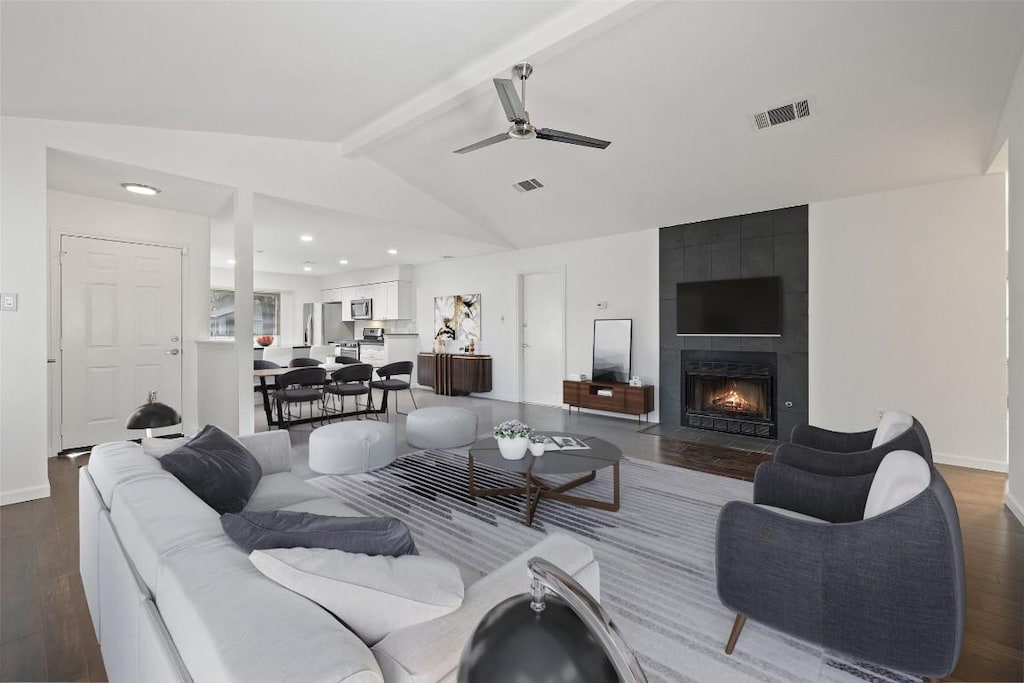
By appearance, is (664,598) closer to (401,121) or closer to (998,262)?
(401,121)

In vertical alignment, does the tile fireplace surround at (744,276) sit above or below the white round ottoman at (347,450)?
above

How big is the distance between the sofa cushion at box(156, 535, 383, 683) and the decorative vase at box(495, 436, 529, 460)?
2.01m

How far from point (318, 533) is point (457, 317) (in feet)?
25.4

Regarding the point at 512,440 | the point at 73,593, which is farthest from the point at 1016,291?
the point at 73,593

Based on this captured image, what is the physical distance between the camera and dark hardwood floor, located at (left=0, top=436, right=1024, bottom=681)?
171 cm

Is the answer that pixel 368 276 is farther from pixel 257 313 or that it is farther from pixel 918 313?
pixel 918 313

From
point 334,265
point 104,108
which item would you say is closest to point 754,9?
point 104,108

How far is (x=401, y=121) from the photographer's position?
396 centimetres

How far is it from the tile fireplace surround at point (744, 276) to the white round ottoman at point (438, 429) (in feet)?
9.47

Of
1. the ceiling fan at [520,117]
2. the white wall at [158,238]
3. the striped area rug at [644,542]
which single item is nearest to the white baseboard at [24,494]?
the white wall at [158,238]

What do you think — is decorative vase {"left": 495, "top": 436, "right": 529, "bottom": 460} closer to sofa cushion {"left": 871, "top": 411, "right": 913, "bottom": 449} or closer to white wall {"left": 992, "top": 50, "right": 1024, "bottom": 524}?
sofa cushion {"left": 871, "top": 411, "right": 913, "bottom": 449}

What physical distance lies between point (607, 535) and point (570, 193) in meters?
4.04

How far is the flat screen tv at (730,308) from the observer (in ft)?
17.1

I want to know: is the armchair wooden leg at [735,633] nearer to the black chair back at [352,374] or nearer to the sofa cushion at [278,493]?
the sofa cushion at [278,493]
